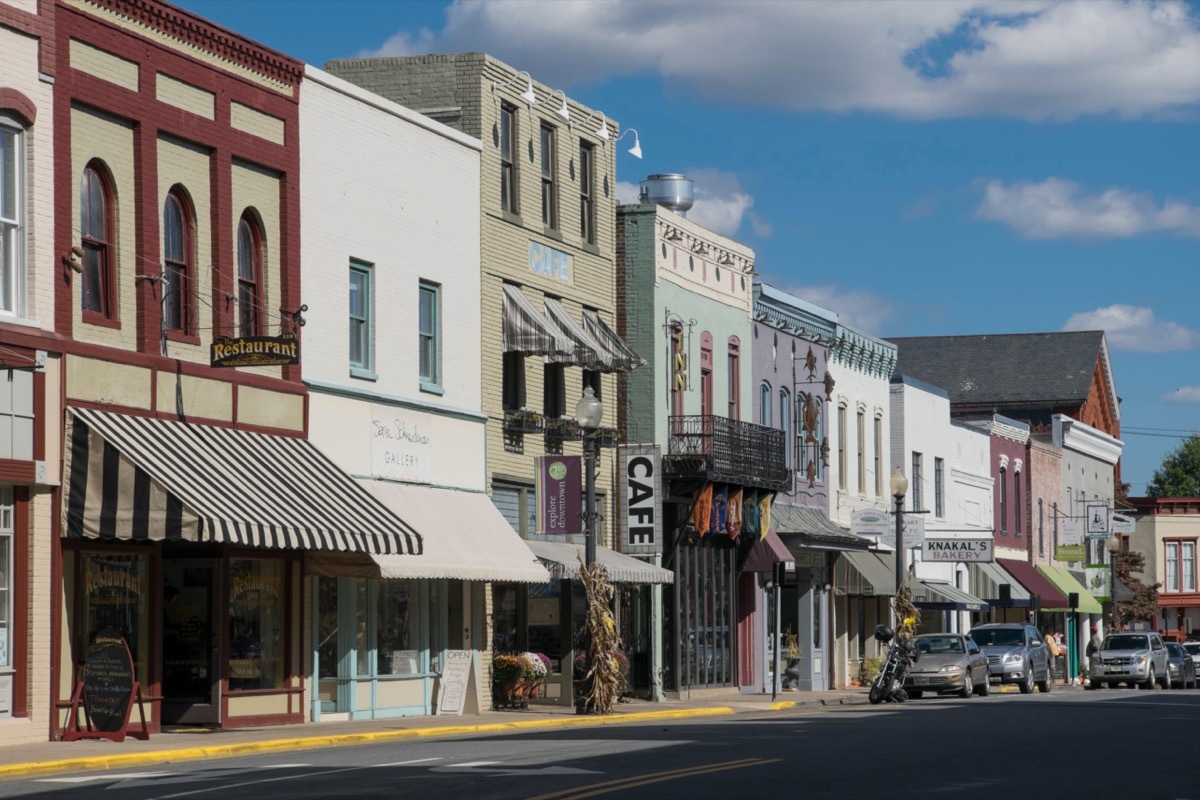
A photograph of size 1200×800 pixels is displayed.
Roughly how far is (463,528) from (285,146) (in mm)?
6593

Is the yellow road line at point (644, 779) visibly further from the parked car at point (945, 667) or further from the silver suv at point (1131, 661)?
the silver suv at point (1131, 661)

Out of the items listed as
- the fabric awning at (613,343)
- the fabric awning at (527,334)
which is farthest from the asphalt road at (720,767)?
the fabric awning at (613,343)

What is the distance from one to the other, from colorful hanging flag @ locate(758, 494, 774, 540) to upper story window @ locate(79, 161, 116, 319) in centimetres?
2083

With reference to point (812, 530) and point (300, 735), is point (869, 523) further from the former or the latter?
point (300, 735)

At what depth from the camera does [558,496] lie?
32.6m

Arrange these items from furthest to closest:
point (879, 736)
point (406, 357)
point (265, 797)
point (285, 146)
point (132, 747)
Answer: point (406, 357)
point (285, 146)
point (879, 736)
point (132, 747)
point (265, 797)

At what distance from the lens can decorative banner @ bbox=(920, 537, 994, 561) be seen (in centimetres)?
5091

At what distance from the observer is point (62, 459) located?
901 inches

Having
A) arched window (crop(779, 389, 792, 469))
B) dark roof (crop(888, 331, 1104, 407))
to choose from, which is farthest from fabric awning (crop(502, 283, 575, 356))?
dark roof (crop(888, 331, 1104, 407))

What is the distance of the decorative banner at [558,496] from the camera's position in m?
32.4

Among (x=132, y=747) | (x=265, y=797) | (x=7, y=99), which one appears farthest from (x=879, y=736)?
(x=7, y=99)

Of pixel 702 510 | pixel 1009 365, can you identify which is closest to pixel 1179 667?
pixel 702 510

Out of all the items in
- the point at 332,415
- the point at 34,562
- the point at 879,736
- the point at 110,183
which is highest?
the point at 110,183

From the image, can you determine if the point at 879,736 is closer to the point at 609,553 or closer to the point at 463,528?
the point at 463,528
